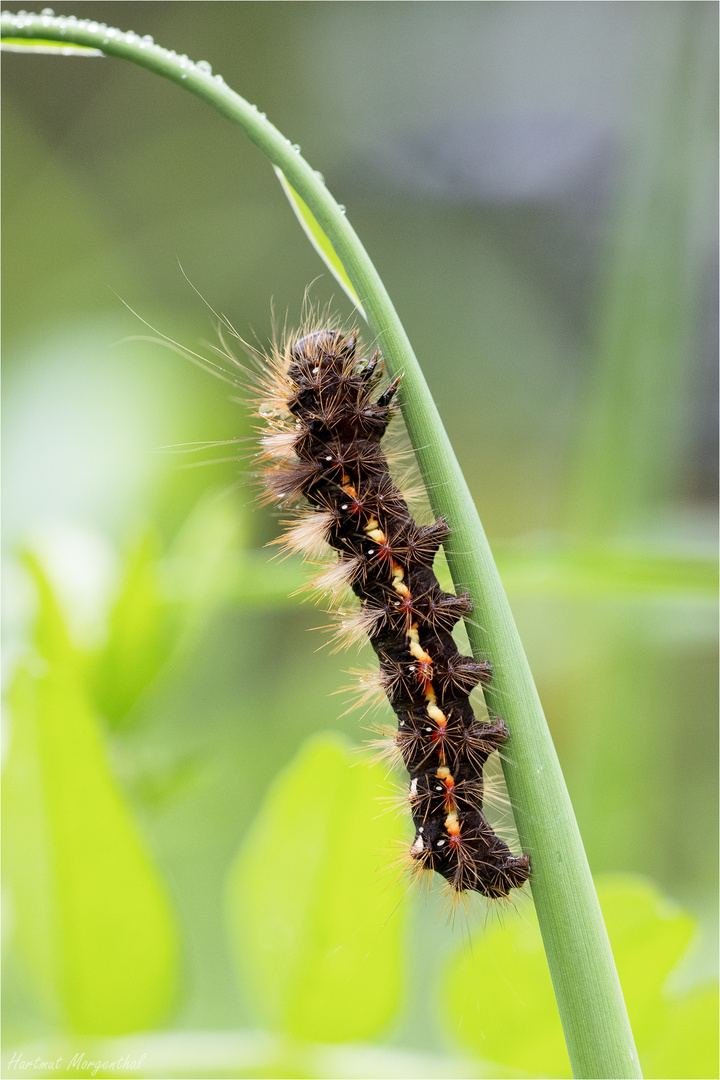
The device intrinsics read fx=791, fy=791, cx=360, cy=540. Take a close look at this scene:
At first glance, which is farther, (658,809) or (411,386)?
(658,809)

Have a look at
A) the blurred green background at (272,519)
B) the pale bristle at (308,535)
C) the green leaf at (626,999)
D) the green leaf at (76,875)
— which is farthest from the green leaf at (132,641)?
the green leaf at (626,999)

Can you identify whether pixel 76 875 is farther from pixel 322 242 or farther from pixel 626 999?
pixel 322 242

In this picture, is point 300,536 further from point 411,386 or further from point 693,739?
point 693,739

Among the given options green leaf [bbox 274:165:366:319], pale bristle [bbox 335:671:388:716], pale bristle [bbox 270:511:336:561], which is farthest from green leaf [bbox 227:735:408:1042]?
green leaf [bbox 274:165:366:319]

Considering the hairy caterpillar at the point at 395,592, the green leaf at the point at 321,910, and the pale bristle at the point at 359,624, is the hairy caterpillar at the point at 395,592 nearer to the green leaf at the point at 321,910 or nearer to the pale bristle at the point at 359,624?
the pale bristle at the point at 359,624

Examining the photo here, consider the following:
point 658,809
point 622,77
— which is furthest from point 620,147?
point 658,809

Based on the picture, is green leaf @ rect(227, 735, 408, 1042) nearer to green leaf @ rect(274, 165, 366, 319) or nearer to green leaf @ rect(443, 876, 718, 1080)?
green leaf @ rect(443, 876, 718, 1080)
